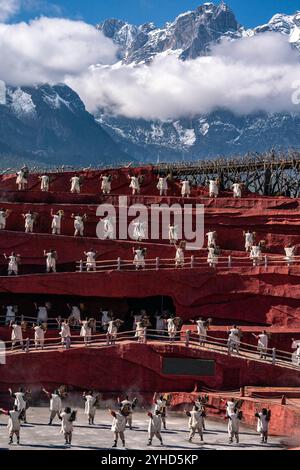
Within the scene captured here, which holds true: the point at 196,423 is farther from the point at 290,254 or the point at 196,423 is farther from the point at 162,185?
the point at 162,185

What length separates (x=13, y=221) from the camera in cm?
3928

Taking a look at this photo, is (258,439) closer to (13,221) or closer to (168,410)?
(168,410)

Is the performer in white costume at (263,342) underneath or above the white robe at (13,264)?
underneath

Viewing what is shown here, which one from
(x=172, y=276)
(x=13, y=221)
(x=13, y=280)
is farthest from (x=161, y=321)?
(x=13, y=221)

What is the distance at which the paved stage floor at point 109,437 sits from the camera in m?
23.3

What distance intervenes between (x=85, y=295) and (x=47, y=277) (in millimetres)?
1945

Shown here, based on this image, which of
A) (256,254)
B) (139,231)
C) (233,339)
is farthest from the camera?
(139,231)

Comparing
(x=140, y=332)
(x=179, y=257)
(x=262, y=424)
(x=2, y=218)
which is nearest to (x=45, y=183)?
(x=2, y=218)

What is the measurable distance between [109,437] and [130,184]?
20782mm

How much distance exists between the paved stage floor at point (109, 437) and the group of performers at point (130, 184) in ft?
53.7

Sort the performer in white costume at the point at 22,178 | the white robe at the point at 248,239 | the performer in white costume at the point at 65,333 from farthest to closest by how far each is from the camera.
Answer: the performer in white costume at the point at 22,178 < the white robe at the point at 248,239 < the performer in white costume at the point at 65,333

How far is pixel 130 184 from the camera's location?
43094 mm

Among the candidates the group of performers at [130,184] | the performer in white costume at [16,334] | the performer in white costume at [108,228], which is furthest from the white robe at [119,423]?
the group of performers at [130,184]

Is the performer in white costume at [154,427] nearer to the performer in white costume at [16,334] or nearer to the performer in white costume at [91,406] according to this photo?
the performer in white costume at [91,406]
